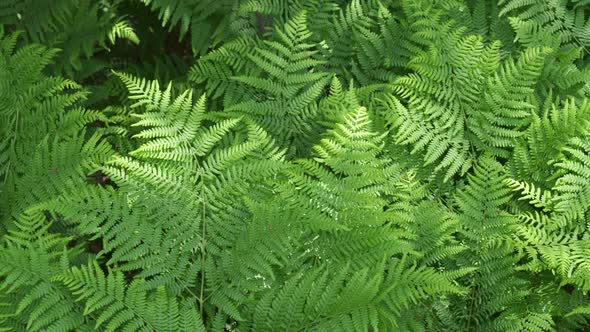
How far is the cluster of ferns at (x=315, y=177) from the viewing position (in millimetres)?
2424

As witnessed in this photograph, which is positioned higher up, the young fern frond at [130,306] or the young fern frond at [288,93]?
the young fern frond at [288,93]

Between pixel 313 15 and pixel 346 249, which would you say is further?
pixel 313 15

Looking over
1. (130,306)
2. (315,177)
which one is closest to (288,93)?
(315,177)

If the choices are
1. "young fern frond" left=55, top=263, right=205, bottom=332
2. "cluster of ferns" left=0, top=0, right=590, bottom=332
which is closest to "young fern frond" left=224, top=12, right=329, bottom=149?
"cluster of ferns" left=0, top=0, right=590, bottom=332

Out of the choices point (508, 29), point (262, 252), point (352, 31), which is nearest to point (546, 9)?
point (508, 29)

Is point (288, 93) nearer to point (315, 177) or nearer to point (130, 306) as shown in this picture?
point (315, 177)

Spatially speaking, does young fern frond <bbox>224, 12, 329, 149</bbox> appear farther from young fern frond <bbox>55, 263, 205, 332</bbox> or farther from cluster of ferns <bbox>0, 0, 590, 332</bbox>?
young fern frond <bbox>55, 263, 205, 332</bbox>

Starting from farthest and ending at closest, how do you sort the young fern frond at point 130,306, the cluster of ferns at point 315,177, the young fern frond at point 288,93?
the young fern frond at point 288,93 < the cluster of ferns at point 315,177 < the young fern frond at point 130,306

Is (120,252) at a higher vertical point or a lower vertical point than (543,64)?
lower

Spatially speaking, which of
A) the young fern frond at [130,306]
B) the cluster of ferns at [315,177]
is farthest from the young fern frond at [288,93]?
the young fern frond at [130,306]

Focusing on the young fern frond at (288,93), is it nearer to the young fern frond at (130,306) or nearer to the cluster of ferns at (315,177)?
the cluster of ferns at (315,177)

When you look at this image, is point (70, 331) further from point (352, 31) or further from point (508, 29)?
point (508, 29)

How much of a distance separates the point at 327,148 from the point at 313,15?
1152 millimetres

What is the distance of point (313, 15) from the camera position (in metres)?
3.61
